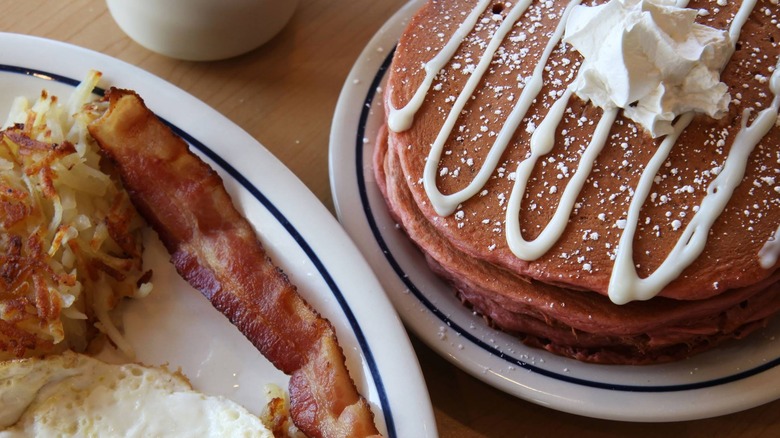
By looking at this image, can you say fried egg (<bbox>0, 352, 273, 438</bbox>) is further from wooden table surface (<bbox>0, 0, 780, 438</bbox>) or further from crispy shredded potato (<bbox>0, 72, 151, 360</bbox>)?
wooden table surface (<bbox>0, 0, 780, 438</bbox>)

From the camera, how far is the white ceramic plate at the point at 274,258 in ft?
4.94

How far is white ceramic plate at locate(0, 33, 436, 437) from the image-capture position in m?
1.51

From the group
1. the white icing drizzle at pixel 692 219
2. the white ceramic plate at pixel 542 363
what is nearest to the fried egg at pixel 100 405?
the white ceramic plate at pixel 542 363

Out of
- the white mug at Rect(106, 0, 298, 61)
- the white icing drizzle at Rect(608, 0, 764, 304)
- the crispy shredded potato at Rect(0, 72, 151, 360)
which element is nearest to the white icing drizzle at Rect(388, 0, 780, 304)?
the white icing drizzle at Rect(608, 0, 764, 304)

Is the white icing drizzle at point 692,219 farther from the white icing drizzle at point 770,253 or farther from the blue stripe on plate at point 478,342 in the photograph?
the blue stripe on plate at point 478,342

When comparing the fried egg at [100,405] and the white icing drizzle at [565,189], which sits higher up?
the white icing drizzle at [565,189]

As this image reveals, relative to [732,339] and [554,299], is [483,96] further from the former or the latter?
[732,339]

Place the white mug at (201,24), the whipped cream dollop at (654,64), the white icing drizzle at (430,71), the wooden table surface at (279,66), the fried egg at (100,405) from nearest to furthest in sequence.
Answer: the fried egg at (100,405), the whipped cream dollop at (654,64), the white icing drizzle at (430,71), the white mug at (201,24), the wooden table surface at (279,66)

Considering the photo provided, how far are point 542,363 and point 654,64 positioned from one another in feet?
2.11

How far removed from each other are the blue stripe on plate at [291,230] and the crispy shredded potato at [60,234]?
8 centimetres

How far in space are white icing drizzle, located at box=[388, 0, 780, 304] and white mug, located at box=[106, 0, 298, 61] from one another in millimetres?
527

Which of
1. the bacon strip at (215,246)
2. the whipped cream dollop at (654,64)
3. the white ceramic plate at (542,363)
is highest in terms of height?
the whipped cream dollop at (654,64)

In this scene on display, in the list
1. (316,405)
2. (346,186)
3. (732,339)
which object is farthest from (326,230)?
(732,339)

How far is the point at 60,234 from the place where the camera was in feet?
5.05
